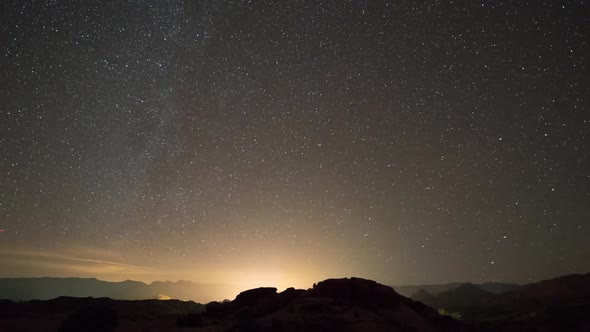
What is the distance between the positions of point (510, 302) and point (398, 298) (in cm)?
5346

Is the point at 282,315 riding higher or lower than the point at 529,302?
higher

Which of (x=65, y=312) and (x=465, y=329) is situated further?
(x=65, y=312)

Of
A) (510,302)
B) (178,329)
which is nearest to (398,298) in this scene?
(178,329)

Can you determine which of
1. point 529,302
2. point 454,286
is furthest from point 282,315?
point 454,286

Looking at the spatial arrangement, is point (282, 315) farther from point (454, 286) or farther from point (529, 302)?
point (454, 286)

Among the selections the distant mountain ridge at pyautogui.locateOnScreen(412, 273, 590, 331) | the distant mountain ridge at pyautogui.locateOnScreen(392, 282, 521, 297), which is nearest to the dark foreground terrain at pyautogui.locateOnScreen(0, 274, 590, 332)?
the distant mountain ridge at pyautogui.locateOnScreen(412, 273, 590, 331)

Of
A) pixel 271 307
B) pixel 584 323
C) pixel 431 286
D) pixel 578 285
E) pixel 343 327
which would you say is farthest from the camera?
pixel 431 286

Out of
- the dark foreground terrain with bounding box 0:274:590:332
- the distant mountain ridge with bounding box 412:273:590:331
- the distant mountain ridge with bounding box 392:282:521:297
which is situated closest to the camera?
the dark foreground terrain with bounding box 0:274:590:332

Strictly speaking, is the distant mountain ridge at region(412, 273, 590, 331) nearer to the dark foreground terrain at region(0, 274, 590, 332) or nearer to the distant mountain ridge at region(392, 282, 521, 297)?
the dark foreground terrain at region(0, 274, 590, 332)

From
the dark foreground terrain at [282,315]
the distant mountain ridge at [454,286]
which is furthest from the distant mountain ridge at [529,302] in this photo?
the distant mountain ridge at [454,286]

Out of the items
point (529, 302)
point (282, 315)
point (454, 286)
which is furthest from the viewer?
point (454, 286)

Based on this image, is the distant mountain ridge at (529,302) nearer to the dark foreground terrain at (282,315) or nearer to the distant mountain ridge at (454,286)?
the dark foreground terrain at (282,315)

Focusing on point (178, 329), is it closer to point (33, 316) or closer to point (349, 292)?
point (349, 292)

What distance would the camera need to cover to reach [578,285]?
213 feet
